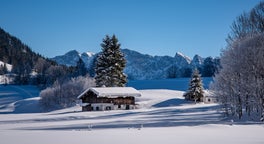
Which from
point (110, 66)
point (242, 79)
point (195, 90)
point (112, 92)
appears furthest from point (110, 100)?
point (242, 79)

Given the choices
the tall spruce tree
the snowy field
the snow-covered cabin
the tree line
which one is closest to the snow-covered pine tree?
the snowy field

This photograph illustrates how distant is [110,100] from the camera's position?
64.2 m

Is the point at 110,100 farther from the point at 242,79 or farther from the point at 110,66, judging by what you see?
the point at 242,79

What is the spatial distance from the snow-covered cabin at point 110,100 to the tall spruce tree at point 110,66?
7260 millimetres

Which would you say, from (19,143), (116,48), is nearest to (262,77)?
(19,143)

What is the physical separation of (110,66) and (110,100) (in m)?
10.2

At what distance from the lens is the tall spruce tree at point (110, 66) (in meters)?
71.9

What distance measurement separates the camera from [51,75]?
146 metres

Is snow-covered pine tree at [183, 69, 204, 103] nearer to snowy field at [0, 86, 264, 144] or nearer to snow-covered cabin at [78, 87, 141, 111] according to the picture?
snowy field at [0, 86, 264, 144]

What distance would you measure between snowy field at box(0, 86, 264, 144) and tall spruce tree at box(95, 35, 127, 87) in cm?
655

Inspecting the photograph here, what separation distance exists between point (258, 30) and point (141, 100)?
35.2 m

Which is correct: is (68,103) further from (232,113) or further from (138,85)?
(138,85)

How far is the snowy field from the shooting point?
17.9 meters

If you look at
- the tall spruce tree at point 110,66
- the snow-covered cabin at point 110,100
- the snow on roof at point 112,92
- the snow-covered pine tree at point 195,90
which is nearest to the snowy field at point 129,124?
the snow-covered pine tree at point 195,90
